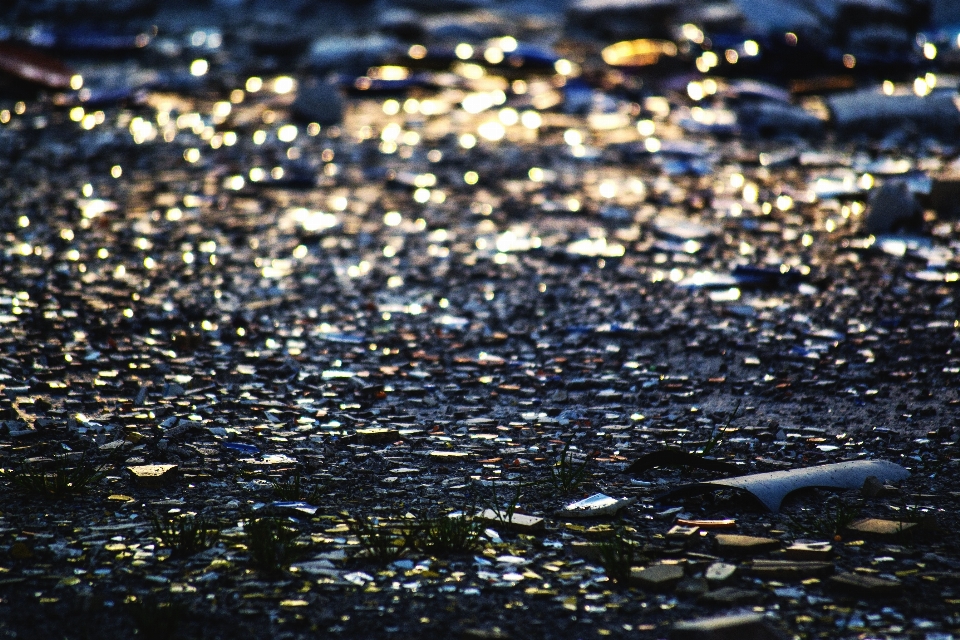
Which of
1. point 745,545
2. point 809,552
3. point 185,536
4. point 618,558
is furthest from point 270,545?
point 809,552

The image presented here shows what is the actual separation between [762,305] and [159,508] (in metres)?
2.55

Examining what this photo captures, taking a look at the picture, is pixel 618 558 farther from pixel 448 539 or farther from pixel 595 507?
pixel 448 539

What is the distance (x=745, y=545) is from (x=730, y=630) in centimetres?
43

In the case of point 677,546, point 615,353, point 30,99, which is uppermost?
point 30,99

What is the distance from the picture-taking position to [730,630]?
1.83 m

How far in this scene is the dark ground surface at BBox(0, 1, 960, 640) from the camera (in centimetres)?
208

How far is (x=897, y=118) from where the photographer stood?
20.3 ft

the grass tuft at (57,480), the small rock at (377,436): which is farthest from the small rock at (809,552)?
the grass tuft at (57,480)

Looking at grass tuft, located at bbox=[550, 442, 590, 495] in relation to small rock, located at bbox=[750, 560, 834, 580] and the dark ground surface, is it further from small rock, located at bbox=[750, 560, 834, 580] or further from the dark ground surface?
small rock, located at bbox=[750, 560, 834, 580]

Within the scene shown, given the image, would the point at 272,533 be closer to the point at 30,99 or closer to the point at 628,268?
the point at 628,268

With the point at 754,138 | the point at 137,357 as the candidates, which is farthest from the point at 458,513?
the point at 754,138

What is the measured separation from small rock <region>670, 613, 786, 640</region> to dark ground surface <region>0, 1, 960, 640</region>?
84 millimetres

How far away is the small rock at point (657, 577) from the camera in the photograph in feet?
6.82

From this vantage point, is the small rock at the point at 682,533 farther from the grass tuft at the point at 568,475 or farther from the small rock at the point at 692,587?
the grass tuft at the point at 568,475
